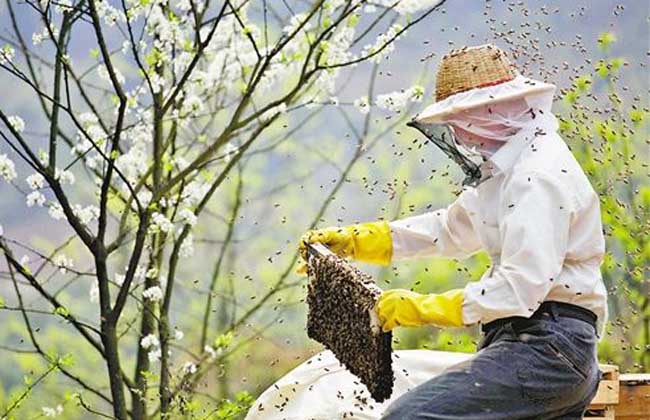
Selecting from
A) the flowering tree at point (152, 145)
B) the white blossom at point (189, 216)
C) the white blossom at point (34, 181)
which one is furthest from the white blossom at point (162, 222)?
the white blossom at point (34, 181)

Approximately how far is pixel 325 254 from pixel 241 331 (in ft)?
7.61

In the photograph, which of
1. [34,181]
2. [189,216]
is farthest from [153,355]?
[34,181]

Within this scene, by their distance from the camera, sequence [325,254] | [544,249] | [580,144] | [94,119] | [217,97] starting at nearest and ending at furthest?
[544,249]
[325,254]
[94,119]
[217,97]
[580,144]

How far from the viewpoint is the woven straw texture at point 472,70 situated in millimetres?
2902

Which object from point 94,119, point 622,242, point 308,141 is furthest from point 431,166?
point 94,119

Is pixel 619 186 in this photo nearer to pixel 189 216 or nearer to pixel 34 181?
pixel 189 216

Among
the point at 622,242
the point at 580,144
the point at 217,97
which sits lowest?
the point at 622,242

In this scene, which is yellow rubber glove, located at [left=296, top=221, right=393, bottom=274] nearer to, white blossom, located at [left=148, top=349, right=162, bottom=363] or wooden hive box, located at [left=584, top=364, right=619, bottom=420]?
wooden hive box, located at [left=584, top=364, right=619, bottom=420]

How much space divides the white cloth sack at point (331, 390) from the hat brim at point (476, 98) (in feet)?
2.61

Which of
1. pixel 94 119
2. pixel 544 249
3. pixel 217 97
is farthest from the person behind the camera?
pixel 217 97

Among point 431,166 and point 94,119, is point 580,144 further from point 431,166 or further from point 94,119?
point 94,119

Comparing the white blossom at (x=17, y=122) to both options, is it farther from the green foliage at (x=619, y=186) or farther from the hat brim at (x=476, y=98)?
the green foliage at (x=619, y=186)

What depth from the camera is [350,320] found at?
2.95 m

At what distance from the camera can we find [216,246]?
5395 millimetres
